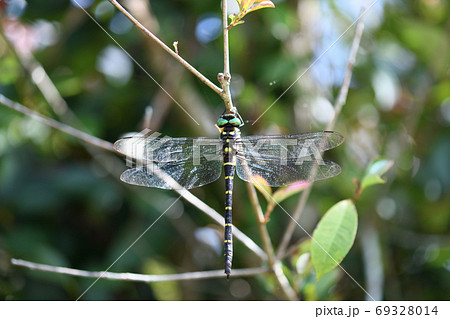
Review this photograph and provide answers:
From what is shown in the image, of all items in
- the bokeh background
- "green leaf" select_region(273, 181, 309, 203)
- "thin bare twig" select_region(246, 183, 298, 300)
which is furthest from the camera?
the bokeh background

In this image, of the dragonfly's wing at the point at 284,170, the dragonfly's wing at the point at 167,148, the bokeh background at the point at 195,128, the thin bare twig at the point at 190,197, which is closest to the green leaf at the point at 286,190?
the dragonfly's wing at the point at 284,170

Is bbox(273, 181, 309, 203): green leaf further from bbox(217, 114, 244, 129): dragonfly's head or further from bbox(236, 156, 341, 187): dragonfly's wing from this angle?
bbox(217, 114, 244, 129): dragonfly's head

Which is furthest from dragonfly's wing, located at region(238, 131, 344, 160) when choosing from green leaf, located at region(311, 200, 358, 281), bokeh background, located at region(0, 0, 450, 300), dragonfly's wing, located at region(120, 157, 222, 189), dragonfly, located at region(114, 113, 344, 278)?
bokeh background, located at region(0, 0, 450, 300)

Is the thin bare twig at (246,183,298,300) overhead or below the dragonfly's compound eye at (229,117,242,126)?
below

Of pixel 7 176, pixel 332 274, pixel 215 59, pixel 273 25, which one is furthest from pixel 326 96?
pixel 7 176

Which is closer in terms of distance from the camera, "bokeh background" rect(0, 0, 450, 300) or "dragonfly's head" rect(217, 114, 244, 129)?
"dragonfly's head" rect(217, 114, 244, 129)

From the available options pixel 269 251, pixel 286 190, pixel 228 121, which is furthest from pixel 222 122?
pixel 269 251

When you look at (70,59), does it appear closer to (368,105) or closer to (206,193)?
(206,193)

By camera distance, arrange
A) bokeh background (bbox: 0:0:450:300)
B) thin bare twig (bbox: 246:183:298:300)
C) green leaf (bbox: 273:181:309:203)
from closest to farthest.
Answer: thin bare twig (bbox: 246:183:298:300), green leaf (bbox: 273:181:309:203), bokeh background (bbox: 0:0:450:300)
